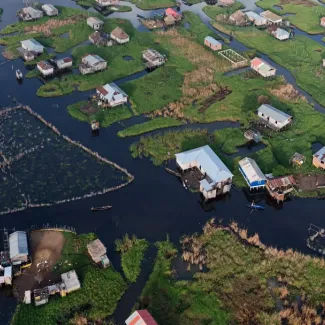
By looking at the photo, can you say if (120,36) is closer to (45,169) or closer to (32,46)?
(32,46)

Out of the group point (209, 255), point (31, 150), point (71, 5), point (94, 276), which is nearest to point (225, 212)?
point (209, 255)

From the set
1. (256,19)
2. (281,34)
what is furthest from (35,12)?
(281,34)

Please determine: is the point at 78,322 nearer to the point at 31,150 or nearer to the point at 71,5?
the point at 31,150

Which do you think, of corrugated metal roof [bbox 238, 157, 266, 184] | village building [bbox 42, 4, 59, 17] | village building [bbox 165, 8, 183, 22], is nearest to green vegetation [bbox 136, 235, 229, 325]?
corrugated metal roof [bbox 238, 157, 266, 184]

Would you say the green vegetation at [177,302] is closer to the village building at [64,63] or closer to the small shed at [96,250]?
the small shed at [96,250]

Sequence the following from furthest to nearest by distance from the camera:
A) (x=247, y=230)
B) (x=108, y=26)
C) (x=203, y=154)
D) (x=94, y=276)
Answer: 1. (x=108, y=26)
2. (x=203, y=154)
3. (x=247, y=230)
4. (x=94, y=276)
